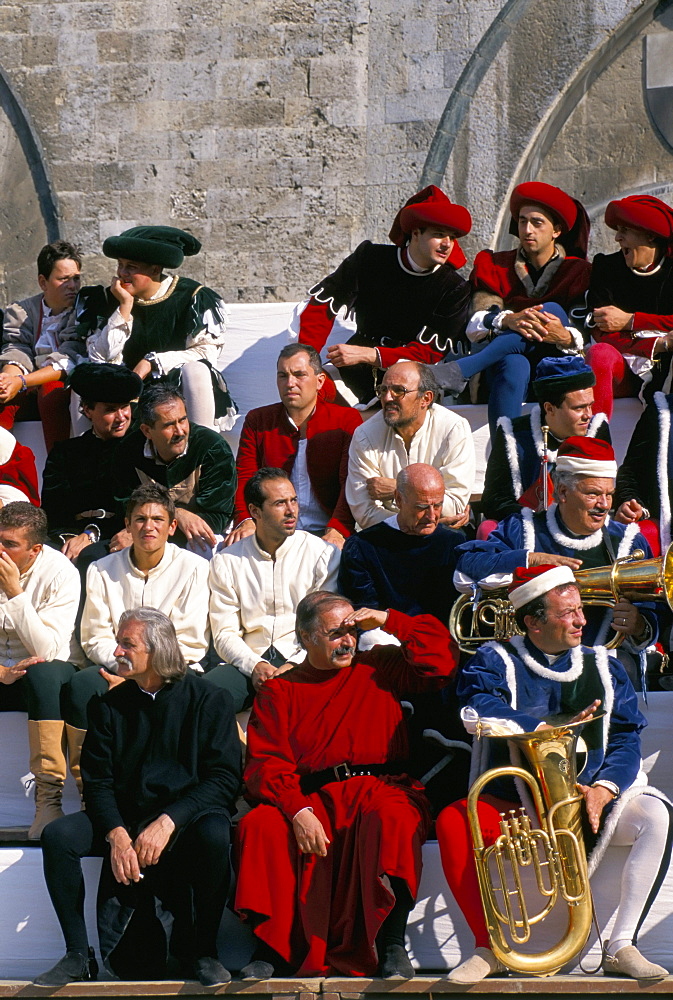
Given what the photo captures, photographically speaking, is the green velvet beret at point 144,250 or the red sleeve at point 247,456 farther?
the green velvet beret at point 144,250

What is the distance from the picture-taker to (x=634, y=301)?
7422 mm

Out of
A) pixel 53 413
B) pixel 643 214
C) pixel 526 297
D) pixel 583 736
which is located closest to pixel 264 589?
pixel 583 736

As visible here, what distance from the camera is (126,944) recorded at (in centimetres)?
521

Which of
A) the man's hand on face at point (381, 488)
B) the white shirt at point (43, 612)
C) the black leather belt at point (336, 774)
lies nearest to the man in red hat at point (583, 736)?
the black leather belt at point (336, 774)

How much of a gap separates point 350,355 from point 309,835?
2.92m

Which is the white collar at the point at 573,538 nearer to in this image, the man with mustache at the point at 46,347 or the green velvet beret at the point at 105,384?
the green velvet beret at the point at 105,384

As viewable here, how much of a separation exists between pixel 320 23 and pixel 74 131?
1.70 meters

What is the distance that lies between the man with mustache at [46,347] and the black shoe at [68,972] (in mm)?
3080

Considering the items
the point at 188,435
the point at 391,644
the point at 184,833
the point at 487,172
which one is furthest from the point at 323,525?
the point at 487,172

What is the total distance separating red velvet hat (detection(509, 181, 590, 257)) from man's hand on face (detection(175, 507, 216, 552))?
7.29ft

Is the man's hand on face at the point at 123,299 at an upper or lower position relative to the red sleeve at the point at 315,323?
upper

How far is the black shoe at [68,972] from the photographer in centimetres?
504

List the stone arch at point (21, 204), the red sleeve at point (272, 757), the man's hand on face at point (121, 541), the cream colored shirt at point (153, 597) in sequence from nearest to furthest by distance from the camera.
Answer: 1. the red sleeve at point (272, 757)
2. the cream colored shirt at point (153, 597)
3. the man's hand on face at point (121, 541)
4. the stone arch at point (21, 204)

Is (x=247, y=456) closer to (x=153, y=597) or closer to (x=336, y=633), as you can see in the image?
(x=153, y=597)
